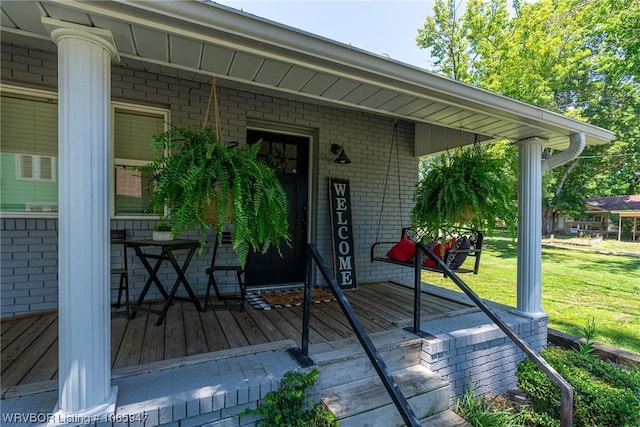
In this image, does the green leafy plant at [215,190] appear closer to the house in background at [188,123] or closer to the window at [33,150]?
the house in background at [188,123]

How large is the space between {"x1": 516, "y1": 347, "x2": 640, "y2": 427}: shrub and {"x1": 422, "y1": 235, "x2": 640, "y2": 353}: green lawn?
1.05 meters

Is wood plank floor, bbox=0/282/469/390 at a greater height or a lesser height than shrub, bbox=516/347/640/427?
greater

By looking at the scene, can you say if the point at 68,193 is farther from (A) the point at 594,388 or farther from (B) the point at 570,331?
(B) the point at 570,331

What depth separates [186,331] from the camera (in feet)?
8.20

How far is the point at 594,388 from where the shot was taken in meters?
2.44

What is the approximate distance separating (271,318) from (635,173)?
75.5 feet

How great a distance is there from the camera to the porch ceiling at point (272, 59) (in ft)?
4.68

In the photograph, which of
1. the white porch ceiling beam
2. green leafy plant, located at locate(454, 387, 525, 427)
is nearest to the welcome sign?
the white porch ceiling beam

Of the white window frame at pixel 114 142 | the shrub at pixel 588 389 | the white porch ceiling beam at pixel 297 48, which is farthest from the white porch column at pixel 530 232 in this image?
the white window frame at pixel 114 142

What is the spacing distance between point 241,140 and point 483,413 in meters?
3.45

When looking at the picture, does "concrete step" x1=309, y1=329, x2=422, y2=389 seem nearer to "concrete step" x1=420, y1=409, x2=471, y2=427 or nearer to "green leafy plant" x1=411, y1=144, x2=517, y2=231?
"concrete step" x1=420, y1=409, x2=471, y2=427

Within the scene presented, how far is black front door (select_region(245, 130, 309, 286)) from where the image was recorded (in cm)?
398

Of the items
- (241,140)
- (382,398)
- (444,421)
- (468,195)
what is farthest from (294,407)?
(241,140)

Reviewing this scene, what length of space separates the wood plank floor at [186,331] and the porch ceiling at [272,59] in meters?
1.88
